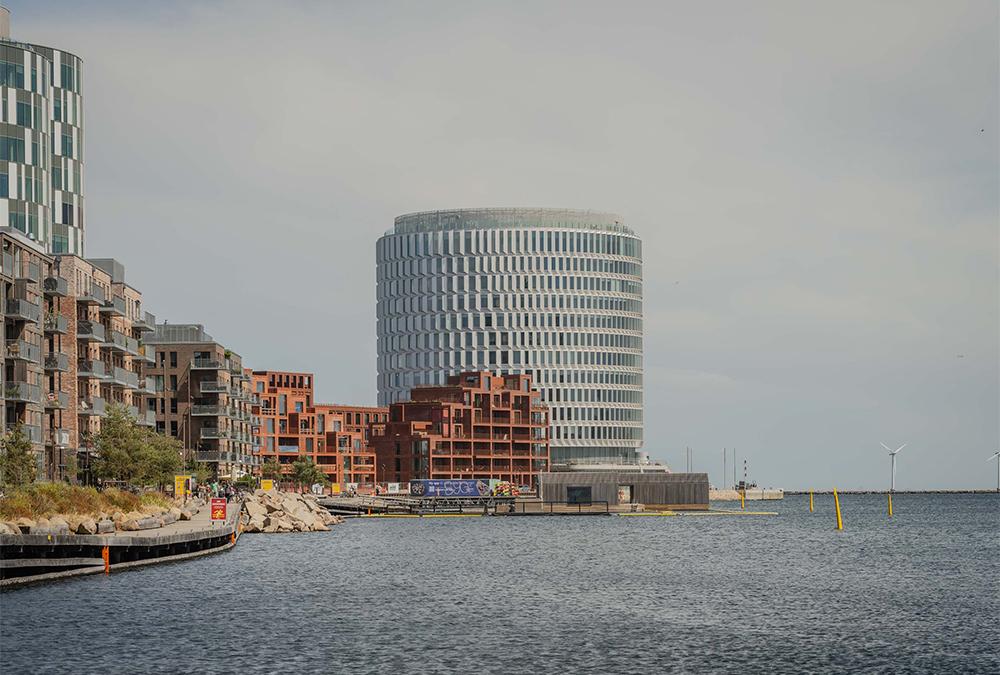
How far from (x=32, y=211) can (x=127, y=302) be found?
89.8 feet

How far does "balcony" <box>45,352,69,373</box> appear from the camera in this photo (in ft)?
454

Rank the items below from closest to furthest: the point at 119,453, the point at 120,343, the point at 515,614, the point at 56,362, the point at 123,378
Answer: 1. the point at 515,614
2. the point at 56,362
3. the point at 119,453
4. the point at 120,343
5. the point at 123,378

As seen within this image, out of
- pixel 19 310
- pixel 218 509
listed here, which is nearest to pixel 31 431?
pixel 19 310

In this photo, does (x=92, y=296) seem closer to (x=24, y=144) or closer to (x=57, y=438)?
(x=57, y=438)

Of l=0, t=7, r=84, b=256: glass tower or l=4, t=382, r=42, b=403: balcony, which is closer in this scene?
l=4, t=382, r=42, b=403: balcony

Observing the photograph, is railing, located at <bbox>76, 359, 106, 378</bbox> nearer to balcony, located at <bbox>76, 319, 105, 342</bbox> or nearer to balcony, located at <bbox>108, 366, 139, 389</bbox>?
balcony, located at <bbox>76, 319, 105, 342</bbox>

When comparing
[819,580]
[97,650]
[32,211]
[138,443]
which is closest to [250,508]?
[138,443]

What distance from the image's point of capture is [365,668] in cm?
5519

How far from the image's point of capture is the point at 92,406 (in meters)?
152

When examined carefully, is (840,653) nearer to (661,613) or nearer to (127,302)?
(661,613)

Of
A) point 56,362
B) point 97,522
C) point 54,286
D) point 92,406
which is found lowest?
point 97,522

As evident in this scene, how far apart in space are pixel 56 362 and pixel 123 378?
2572 cm

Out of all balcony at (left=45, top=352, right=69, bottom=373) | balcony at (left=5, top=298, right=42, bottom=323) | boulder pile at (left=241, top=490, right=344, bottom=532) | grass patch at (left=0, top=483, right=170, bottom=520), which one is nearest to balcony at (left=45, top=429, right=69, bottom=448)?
balcony at (left=45, top=352, right=69, bottom=373)

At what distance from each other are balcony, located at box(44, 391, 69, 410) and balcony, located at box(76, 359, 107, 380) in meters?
7.17
